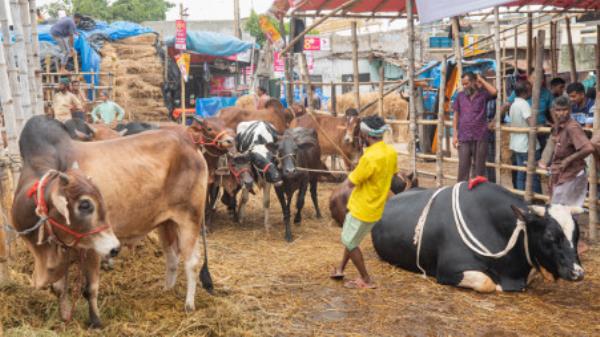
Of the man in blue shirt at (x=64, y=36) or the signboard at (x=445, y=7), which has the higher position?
the man in blue shirt at (x=64, y=36)

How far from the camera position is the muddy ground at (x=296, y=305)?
192 inches

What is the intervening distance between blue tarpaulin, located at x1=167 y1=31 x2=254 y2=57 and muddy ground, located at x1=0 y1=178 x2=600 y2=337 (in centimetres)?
1519

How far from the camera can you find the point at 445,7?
7480 mm

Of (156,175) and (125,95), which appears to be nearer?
(156,175)

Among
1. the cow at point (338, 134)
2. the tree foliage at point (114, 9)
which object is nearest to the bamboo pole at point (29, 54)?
the cow at point (338, 134)

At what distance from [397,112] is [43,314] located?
65.9 feet

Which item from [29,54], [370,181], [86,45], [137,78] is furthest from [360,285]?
[86,45]

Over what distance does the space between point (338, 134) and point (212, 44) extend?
10508 millimetres

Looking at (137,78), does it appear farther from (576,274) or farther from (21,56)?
(576,274)

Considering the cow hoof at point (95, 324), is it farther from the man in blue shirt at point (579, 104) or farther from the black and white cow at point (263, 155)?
the man in blue shirt at point (579, 104)

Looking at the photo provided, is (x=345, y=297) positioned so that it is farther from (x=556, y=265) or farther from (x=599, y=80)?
(x=599, y=80)

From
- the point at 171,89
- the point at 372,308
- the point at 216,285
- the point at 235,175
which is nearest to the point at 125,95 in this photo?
the point at 171,89

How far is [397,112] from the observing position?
23.9m

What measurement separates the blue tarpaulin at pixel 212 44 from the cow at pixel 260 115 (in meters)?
8.47
